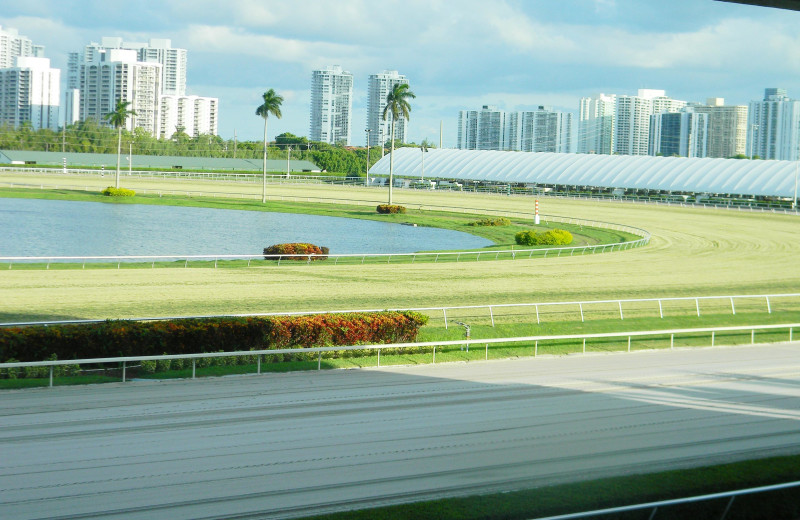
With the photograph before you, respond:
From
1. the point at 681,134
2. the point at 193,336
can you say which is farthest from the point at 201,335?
the point at 681,134

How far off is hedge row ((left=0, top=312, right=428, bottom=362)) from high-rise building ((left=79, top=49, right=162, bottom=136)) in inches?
7072

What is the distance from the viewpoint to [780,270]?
32969 mm

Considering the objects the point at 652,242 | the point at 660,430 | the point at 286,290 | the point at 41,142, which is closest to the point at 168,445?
the point at 660,430

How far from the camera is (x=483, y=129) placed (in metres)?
192

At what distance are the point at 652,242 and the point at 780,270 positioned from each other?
31.6 feet

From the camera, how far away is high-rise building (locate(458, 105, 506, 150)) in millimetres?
188000

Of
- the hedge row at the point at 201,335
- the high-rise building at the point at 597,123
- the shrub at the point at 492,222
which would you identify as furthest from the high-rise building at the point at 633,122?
the hedge row at the point at 201,335

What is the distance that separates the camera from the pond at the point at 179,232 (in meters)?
34.6

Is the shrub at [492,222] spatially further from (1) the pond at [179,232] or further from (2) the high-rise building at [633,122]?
(2) the high-rise building at [633,122]

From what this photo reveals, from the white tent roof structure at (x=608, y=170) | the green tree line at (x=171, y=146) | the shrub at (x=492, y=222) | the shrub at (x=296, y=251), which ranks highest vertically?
the green tree line at (x=171, y=146)

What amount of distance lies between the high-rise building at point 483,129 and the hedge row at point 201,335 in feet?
567

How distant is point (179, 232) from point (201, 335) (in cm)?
2832

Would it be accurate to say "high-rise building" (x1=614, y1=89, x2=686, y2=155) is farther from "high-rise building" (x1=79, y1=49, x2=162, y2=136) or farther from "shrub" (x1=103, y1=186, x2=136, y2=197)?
"shrub" (x1=103, y1=186, x2=136, y2=197)

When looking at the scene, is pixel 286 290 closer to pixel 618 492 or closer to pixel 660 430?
pixel 660 430
